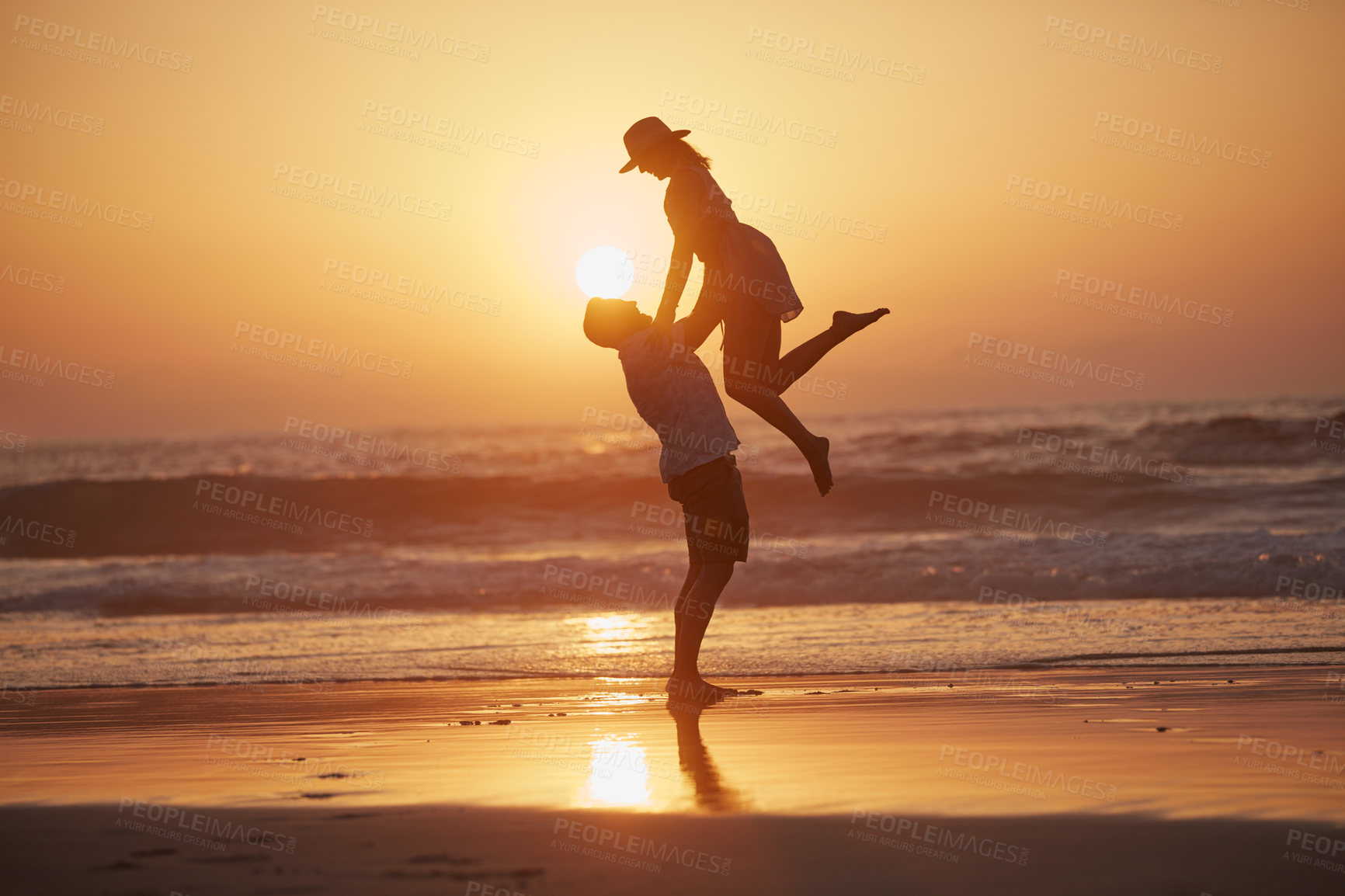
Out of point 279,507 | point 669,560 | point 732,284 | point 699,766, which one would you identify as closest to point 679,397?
point 732,284

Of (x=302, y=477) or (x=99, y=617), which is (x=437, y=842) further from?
(x=302, y=477)

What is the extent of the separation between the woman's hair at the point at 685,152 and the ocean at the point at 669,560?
285 centimetres

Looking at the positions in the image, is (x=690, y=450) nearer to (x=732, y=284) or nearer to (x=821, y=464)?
(x=821, y=464)

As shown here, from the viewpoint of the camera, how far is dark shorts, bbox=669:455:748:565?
15.9ft

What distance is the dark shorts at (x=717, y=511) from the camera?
4848mm

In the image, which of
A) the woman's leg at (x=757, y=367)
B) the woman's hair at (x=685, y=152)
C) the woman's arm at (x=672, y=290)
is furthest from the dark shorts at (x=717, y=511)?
the woman's hair at (x=685, y=152)

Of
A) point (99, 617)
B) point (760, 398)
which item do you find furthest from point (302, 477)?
point (760, 398)

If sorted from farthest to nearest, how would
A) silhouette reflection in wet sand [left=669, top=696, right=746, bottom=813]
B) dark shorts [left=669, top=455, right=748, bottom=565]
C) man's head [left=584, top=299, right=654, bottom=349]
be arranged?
1. dark shorts [left=669, top=455, right=748, bottom=565]
2. man's head [left=584, top=299, right=654, bottom=349]
3. silhouette reflection in wet sand [left=669, top=696, right=746, bottom=813]

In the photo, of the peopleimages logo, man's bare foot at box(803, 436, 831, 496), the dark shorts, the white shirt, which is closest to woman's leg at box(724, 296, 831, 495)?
man's bare foot at box(803, 436, 831, 496)

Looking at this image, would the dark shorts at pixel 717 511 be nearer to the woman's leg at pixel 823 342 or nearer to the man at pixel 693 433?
the man at pixel 693 433

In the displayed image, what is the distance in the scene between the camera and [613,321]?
470cm

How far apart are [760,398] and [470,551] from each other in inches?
505

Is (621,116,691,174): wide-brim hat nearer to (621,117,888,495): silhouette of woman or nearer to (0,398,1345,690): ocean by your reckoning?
(621,117,888,495): silhouette of woman

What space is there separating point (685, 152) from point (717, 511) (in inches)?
63.9
